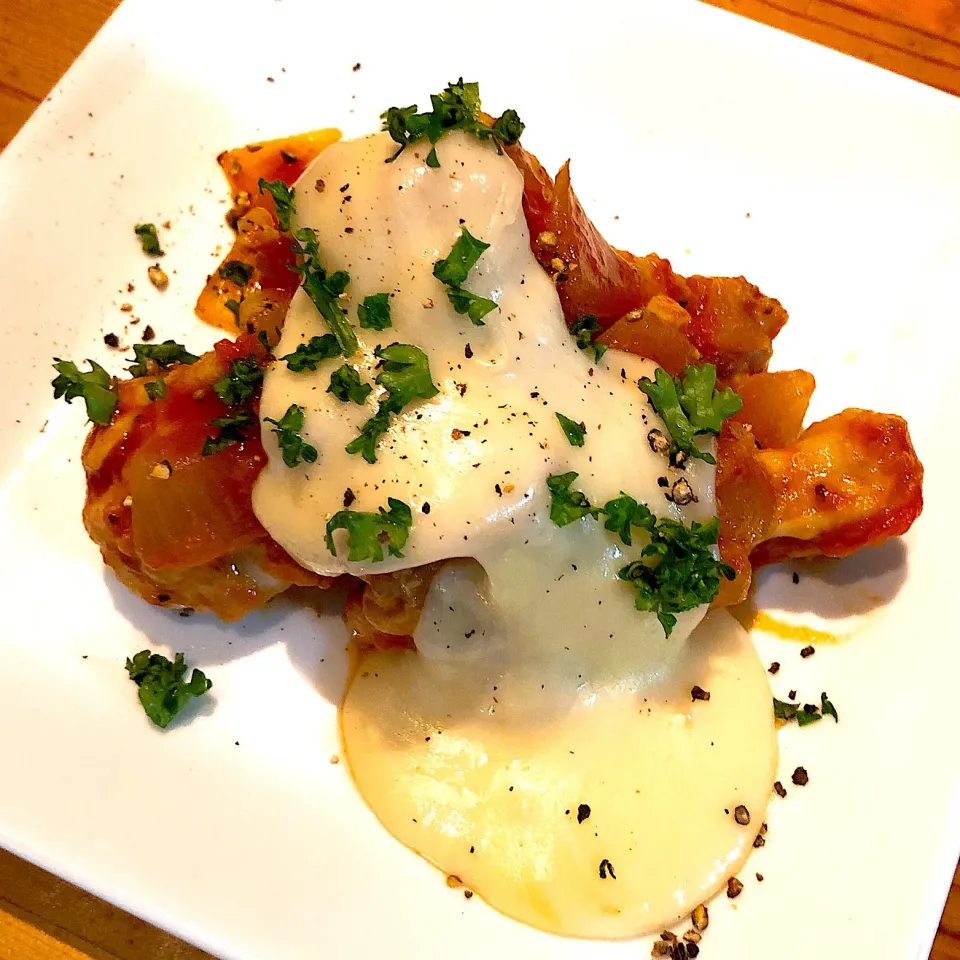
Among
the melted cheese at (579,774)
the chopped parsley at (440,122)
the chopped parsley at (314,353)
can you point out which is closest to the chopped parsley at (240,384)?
the chopped parsley at (314,353)

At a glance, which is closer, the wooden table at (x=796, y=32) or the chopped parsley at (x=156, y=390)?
the chopped parsley at (x=156, y=390)

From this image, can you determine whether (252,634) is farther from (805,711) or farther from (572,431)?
(805,711)

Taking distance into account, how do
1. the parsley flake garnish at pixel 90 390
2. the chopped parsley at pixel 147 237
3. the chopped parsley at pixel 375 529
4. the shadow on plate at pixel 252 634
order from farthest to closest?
the chopped parsley at pixel 147 237
the shadow on plate at pixel 252 634
the parsley flake garnish at pixel 90 390
the chopped parsley at pixel 375 529

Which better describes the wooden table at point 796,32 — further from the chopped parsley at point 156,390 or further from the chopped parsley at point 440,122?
the chopped parsley at point 440,122

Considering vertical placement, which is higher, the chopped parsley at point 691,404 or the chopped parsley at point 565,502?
the chopped parsley at point 691,404

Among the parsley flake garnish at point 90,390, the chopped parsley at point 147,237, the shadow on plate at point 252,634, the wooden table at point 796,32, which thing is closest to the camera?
the parsley flake garnish at point 90,390

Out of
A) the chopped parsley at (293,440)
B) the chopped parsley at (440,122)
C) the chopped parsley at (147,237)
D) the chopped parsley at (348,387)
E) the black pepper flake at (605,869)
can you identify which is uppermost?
the chopped parsley at (440,122)

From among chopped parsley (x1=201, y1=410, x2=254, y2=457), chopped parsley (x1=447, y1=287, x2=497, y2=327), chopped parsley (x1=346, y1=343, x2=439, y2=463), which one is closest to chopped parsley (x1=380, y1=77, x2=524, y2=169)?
chopped parsley (x1=447, y1=287, x2=497, y2=327)

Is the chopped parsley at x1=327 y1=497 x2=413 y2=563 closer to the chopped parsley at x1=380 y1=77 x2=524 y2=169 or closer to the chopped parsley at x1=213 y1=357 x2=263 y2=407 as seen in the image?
the chopped parsley at x1=213 y1=357 x2=263 y2=407

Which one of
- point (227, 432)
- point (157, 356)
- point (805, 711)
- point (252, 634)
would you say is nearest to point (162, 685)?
point (252, 634)
